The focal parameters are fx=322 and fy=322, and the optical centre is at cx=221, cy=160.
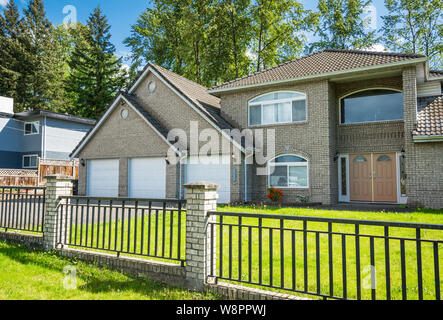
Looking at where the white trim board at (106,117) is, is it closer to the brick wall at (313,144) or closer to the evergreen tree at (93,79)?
the brick wall at (313,144)

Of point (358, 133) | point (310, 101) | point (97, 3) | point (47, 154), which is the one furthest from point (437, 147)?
point (97, 3)

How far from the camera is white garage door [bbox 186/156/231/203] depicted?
574 inches

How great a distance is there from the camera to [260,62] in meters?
28.4

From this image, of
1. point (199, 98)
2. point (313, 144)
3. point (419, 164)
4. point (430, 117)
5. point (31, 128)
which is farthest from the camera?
point (31, 128)

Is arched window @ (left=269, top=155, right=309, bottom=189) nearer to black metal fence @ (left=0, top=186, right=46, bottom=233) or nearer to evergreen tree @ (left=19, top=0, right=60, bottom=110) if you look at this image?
black metal fence @ (left=0, top=186, right=46, bottom=233)

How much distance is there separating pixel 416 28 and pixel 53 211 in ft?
94.5

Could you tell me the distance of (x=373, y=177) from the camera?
14.1 m

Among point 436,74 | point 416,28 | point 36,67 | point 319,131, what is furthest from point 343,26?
point 36,67

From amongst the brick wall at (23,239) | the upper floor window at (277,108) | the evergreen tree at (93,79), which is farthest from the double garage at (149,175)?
the evergreen tree at (93,79)

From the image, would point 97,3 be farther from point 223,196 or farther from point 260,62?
point 223,196

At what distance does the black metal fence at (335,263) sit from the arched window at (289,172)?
22.9 feet

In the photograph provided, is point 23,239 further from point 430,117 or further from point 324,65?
point 430,117

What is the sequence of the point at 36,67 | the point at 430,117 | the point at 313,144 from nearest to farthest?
the point at 430,117 → the point at 313,144 → the point at 36,67

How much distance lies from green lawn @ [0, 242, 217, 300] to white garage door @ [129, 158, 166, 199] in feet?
33.8
